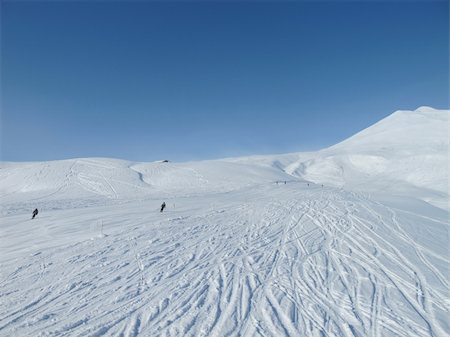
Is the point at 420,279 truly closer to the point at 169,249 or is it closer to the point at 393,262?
the point at 393,262

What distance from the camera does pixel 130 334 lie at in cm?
649

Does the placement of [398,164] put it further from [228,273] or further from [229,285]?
[229,285]

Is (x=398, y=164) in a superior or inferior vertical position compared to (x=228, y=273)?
superior

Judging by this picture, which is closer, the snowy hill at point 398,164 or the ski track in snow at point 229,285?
the ski track in snow at point 229,285

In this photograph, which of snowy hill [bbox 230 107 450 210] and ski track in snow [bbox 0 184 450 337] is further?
snowy hill [bbox 230 107 450 210]

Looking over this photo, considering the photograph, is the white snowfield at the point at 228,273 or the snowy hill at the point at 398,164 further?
the snowy hill at the point at 398,164

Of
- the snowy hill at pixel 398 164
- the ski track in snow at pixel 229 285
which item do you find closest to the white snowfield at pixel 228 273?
the ski track in snow at pixel 229 285

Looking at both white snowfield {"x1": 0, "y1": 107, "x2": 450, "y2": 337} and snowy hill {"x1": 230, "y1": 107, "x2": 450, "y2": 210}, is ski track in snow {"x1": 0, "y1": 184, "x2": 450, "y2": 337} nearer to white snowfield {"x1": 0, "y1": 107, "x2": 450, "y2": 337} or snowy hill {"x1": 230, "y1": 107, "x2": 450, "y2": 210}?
white snowfield {"x1": 0, "y1": 107, "x2": 450, "y2": 337}

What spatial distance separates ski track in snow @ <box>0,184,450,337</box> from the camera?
6.94 metres

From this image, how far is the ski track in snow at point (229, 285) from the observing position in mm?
6941

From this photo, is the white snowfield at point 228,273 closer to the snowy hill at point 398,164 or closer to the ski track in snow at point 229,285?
the ski track in snow at point 229,285

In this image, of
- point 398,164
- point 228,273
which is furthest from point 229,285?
point 398,164

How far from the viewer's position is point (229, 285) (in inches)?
355

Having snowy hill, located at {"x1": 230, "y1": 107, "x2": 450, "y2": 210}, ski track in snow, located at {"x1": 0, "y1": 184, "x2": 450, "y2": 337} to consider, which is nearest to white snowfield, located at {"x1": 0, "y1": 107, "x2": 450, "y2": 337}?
ski track in snow, located at {"x1": 0, "y1": 184, "x2": 450, "y2": 337}
